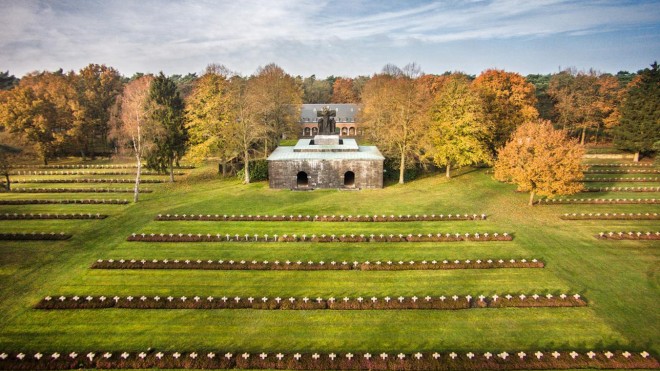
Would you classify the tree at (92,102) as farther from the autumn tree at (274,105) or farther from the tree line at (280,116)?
the autumn tree at (274,105)

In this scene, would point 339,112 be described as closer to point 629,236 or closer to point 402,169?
point 402,169

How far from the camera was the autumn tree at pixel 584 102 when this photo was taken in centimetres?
6051

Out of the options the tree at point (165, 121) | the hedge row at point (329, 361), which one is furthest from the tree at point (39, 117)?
the hedge row at point (329, 361)

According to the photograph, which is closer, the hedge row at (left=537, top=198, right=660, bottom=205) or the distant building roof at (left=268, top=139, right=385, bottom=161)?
the hedge row at (left=537, top=198, right=660, bottom=205)

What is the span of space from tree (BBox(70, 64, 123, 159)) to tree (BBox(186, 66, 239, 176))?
75.8 ft

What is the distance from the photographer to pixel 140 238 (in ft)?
88.0

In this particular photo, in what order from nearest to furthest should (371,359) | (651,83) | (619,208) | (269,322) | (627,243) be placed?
(371,359) → (269,322) → (627,243) → (619,208) → (651,83)

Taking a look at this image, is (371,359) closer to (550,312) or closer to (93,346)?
(550,312)

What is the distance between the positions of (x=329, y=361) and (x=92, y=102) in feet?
207

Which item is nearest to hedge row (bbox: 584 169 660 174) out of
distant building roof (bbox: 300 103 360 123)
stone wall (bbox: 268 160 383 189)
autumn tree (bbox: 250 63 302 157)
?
stone wall (bbox: 268 160 383 189)

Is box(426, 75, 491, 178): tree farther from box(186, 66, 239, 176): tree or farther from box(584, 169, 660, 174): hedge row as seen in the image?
box(186, 66, 239, 176): tree

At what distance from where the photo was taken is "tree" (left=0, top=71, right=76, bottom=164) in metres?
52.2

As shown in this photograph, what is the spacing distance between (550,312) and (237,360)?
14.1 metres

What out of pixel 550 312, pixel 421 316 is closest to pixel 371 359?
pixel 421 316
